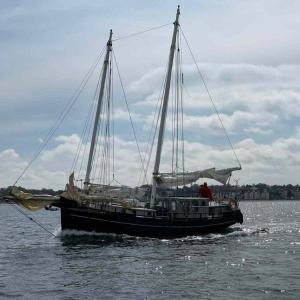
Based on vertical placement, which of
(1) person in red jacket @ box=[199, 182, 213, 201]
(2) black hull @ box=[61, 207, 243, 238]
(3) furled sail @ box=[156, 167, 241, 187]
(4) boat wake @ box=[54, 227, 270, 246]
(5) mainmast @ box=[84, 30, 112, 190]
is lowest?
(4) boat wake @ box=[54, 227, 270, 246]

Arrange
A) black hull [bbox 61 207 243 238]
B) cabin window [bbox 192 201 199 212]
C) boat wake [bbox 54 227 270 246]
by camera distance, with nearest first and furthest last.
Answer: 1. boat wake [bbox 54 227 270 246]
2. black hull [bbox 61 207 243 238]
3. cabin window [bbox 192 201 199 212]

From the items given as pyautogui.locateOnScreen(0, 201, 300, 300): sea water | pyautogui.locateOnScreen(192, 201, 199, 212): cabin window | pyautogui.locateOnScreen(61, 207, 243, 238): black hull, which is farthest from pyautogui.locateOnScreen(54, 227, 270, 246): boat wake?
pyautogui.locateOnScreen(192, 201, 199, 212): cabin window

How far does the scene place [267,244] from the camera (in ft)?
164

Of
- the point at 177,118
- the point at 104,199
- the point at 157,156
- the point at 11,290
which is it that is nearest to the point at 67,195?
the point at 104,199

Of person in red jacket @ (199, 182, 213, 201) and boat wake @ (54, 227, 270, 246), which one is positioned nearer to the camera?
boat wake @ (54, 227, 270, 246)

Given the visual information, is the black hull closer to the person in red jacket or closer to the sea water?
the sea water

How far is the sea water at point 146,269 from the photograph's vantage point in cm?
2725

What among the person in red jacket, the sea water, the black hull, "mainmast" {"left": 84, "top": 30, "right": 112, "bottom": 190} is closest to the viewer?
the sea water

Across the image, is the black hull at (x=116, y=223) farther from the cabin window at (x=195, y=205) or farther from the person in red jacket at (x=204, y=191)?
the person in red jacket at (x=204, y=191)

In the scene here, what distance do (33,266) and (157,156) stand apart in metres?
24.7

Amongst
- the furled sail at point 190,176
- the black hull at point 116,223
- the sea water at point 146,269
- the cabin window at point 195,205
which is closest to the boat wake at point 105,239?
the sea water at point 146,269

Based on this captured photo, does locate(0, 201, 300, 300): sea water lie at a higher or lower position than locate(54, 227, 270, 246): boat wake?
lower

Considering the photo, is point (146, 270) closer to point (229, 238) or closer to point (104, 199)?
point (104, 199)

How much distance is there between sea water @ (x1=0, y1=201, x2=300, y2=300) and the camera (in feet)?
89.4
